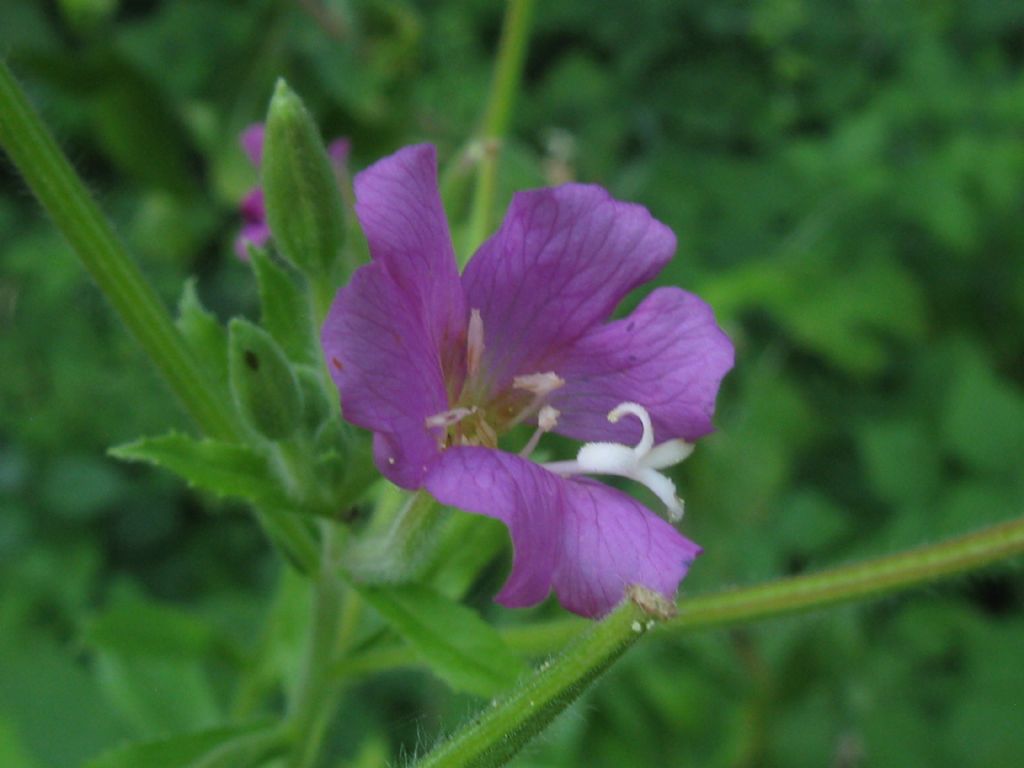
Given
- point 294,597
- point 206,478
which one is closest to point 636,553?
point 206,478

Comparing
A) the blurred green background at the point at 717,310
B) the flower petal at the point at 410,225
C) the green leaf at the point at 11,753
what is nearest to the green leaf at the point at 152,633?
the blurred green background at the point at 717,310

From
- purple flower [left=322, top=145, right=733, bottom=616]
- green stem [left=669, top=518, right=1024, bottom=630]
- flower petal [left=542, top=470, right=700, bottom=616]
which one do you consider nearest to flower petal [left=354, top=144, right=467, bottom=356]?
purple flower [left=322, top=145, right=733, bottom=616]

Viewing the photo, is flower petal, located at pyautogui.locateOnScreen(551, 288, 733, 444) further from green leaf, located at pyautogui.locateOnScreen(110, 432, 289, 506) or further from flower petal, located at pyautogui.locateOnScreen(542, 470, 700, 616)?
green leaf, located at pyautogui.locateOnScreen(110, 432, 289, 506)

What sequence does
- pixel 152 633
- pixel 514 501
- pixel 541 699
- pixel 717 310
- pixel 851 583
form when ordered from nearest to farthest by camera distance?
pixel 541 699 → pixel 514 501 → pixel 851 583 → pixel 152 633 → pixel 717 310

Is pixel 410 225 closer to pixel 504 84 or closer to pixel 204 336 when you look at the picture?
pixel 204 336

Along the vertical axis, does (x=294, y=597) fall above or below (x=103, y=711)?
above

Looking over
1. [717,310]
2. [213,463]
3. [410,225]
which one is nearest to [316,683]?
[213,463]

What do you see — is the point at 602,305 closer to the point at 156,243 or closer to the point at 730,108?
the point at 156,243
